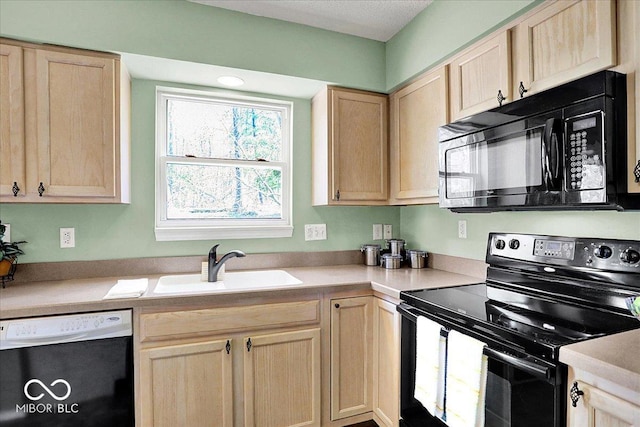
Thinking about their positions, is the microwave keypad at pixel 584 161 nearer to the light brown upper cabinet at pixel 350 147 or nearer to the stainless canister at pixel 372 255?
the light brown upper cabinet at pixel 350 147

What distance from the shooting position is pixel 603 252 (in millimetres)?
1391

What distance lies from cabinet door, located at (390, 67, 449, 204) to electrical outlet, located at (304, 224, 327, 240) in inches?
21.9

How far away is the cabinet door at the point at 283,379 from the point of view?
1812 millimetres

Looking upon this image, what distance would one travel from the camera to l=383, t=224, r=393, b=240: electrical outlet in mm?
2799

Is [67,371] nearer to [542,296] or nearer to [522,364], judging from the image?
[522,364]

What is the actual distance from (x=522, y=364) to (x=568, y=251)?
686 millimetres

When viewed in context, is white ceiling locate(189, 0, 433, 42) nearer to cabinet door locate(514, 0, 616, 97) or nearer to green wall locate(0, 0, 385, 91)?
green wall locate(0, 0, 385, 91)

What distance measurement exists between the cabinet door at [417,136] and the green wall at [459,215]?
116 mm

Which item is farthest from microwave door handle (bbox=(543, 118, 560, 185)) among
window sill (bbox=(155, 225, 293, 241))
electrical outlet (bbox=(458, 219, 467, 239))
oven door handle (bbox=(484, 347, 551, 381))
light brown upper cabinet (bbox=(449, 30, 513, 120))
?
window sill (bbox=(155, 225, 293, 241))

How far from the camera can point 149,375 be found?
1.65m

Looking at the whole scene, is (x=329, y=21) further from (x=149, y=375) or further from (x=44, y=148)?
(x=149, y=375)

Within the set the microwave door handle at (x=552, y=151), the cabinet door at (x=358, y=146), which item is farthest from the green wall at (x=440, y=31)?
the microwave door handle at (x=552, y=151)

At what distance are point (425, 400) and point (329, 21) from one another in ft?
7.22

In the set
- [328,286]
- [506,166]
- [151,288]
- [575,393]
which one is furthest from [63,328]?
[506,166]
